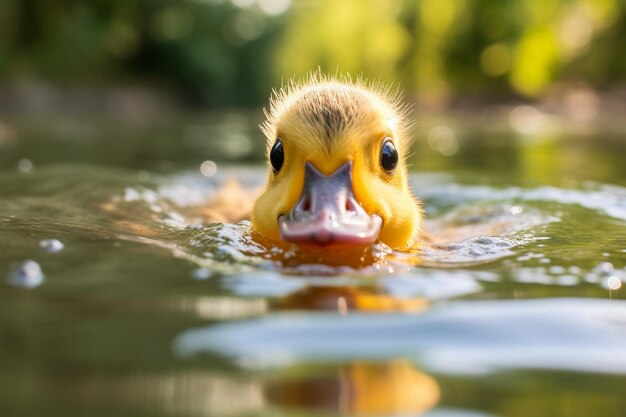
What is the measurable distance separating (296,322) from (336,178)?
1.13 meters

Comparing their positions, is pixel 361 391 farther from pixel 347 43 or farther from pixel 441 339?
pixel 347 43

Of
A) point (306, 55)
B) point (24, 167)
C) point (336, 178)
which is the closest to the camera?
point (336, 178)

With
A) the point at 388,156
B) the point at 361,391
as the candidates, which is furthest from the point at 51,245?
the point at 361,391

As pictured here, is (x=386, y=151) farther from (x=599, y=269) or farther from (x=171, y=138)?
(x=171, y=138)

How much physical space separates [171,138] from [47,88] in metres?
19.0

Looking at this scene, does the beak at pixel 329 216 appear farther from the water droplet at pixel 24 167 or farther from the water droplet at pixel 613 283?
the water droplet at pixel 24 167

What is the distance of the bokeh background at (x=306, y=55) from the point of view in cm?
3500

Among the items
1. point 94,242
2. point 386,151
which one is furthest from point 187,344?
point 386,151

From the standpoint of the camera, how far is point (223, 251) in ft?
12.7

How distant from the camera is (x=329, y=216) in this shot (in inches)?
138

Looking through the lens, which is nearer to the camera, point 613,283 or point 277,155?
point 613,283

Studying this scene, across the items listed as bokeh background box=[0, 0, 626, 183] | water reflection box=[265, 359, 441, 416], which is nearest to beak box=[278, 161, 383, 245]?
water reflection box=[265, 359, 441, 416]

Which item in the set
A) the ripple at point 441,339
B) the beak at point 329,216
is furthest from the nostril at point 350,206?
the ripple at point 441,339

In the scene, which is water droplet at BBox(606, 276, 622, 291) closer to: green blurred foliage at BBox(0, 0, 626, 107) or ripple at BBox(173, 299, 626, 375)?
ripple at BBox(173, 299, 626, 375)
